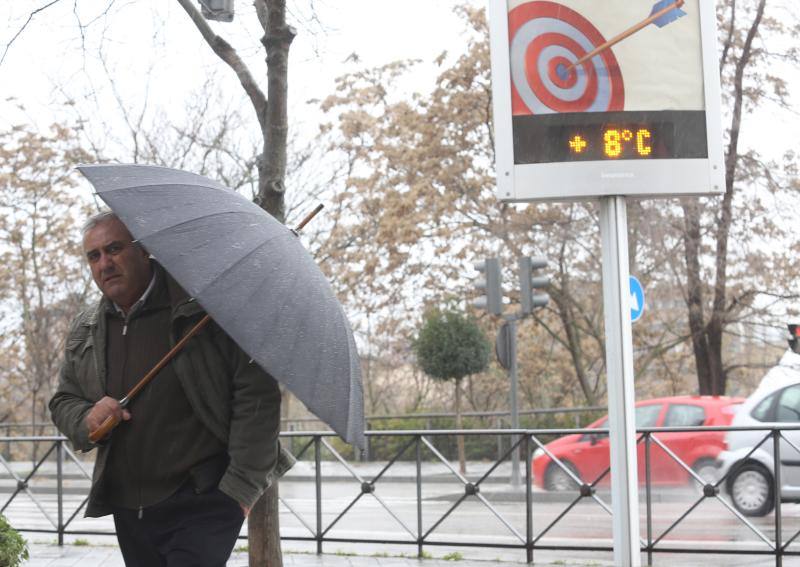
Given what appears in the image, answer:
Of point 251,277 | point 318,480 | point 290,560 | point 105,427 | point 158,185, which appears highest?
point 158,185

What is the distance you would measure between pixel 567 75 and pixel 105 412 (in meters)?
3.43

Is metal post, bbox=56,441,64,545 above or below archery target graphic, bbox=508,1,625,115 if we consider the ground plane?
below

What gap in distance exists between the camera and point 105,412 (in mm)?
3836

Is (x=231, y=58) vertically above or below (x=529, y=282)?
above

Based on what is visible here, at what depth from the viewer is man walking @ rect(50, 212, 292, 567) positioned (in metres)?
3.74

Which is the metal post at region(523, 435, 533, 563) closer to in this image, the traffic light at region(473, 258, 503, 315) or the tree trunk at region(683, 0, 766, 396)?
the traffic light at region(473, 258, 503, 315)

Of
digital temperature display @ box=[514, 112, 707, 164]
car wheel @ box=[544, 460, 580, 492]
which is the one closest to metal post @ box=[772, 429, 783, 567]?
car wheel @ box=[544, 460, 580, 492]

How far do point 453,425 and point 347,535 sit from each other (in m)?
17.5

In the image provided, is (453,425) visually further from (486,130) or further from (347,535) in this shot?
(347,535)

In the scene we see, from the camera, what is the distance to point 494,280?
58.7 feet

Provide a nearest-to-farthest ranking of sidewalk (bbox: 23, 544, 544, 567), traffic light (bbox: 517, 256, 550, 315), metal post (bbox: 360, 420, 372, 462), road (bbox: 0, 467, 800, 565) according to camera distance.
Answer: metal post (bbox: 360, 420, 372, 462), sidewalk (bbox: 23, 544, 544, 567), road (bbox: 0, 467, 800, 565), traffic light (bbox: 517, 256, 550, 315)

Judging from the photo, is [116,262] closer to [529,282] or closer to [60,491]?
[60,491]

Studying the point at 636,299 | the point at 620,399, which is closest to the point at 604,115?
the point at 620,399

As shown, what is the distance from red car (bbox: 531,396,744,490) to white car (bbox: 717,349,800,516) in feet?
0.73
